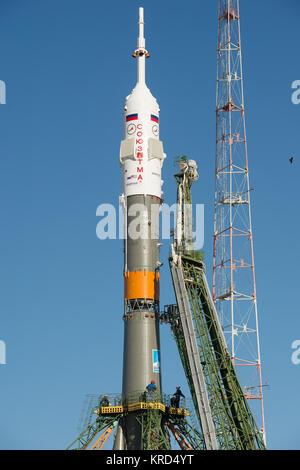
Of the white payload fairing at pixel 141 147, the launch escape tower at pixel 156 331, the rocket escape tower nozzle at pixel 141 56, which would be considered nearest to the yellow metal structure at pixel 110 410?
the launch escape tower at pixel 156 331

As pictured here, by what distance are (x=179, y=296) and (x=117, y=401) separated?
1174cm

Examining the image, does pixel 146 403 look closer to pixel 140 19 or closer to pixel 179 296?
pixel 179 296

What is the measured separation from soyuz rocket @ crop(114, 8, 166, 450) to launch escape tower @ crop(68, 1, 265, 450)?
99 mm

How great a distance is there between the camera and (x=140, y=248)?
10200 cm

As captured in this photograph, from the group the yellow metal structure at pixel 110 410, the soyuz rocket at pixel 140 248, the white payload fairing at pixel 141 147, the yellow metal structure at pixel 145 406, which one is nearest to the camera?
the yellow metal structure at pixel 145 406

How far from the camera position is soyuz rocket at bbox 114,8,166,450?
9762 centimetres

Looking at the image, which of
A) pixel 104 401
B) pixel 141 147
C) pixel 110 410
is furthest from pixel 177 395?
pixel 141 147

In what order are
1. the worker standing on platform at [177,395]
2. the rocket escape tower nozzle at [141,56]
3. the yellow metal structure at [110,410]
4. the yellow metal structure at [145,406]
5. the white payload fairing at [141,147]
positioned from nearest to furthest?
the yellow metal structure at [145,406]
the yellow metal structure at [110,410]
the worker standing on platform at [177,395]
the white payload fairing at [141,147]
the rocket escape tower nozzle at [141,56]

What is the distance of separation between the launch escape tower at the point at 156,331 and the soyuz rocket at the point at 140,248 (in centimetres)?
10

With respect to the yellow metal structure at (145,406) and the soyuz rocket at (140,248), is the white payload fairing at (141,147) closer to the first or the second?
the soyuz rocket at (140,248)

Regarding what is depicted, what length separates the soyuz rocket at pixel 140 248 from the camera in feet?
320

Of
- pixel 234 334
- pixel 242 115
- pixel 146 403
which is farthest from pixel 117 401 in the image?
pixel 242 115

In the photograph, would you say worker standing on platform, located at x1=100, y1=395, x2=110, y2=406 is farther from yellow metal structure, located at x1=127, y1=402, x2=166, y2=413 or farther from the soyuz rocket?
yellow metal structure, located at x1=127, y1=402, x2=166, y2=413

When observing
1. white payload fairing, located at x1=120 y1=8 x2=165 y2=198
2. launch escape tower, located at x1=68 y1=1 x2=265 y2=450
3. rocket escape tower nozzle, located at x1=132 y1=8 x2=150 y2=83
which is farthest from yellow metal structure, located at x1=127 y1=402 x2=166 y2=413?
rocket escape tower nozzle, located at x1=132 y1=8 x2=150 y2=83
